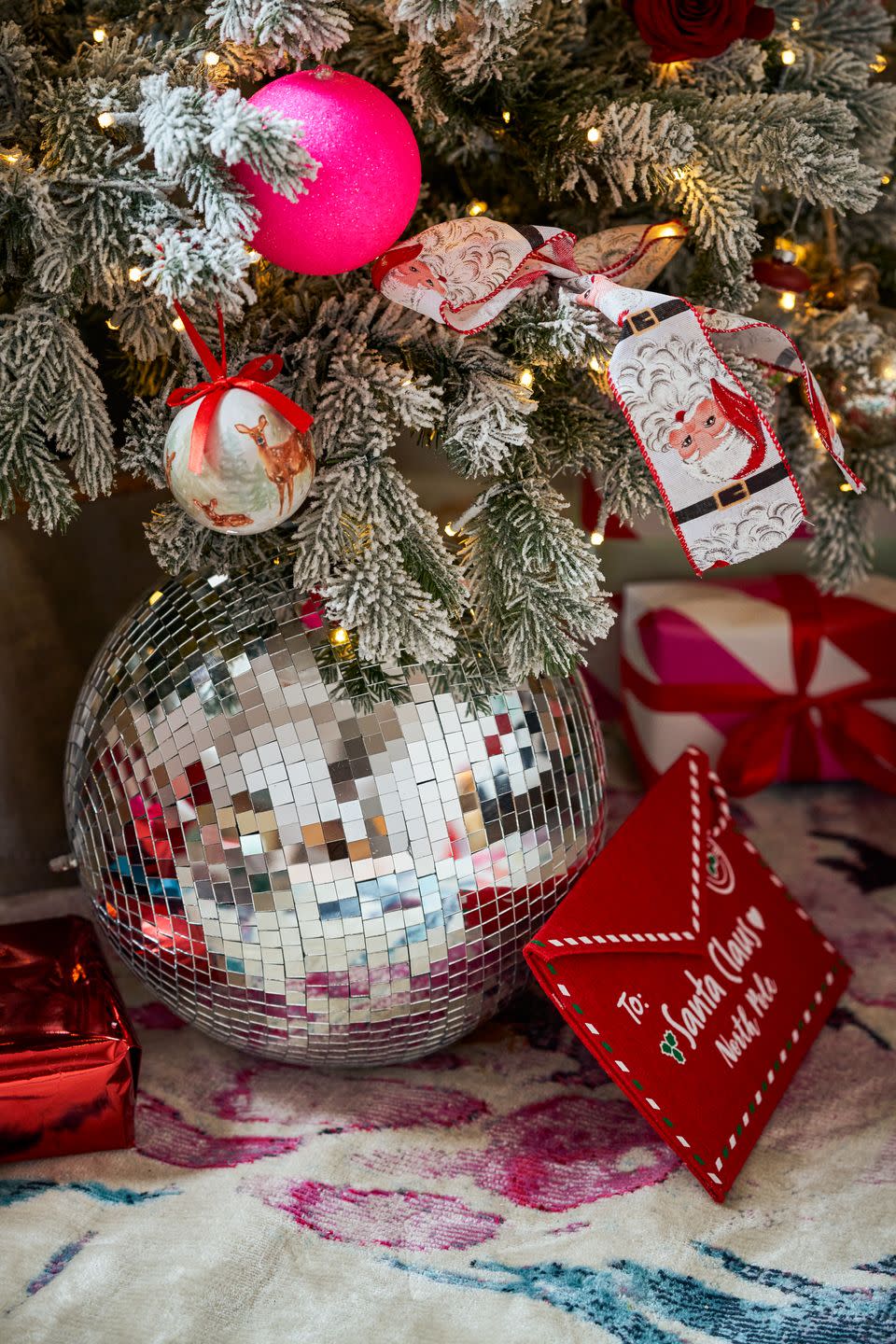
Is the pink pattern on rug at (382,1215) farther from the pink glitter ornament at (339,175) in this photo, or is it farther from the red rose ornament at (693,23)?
the red rose ornament at (693,23)

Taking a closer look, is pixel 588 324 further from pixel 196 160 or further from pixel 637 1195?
pixel 637 1195

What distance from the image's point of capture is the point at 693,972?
713 millimetres

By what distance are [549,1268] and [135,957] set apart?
31 centimetres

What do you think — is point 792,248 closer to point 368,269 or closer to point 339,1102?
point 368,269

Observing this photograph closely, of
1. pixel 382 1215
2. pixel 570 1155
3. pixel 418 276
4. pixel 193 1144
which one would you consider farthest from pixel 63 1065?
pixel 418 276

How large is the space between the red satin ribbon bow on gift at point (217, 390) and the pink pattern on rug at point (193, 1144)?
431mm

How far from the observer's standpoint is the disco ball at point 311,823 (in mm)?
633

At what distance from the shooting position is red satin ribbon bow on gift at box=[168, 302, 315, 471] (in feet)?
1.82

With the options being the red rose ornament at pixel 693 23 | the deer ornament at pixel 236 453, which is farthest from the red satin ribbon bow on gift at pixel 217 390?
the red rose ornament at pixel 693 23

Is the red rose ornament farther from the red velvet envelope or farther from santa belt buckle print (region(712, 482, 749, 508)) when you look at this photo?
the red velvet envelope

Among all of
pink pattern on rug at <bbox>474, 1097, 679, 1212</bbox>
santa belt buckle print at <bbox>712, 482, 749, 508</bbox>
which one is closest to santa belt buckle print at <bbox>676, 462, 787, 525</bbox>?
santa belt buckle print at <bbox>712, 482, 749, 508</bbox>

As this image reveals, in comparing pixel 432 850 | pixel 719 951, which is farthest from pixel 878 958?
pixel 432 850

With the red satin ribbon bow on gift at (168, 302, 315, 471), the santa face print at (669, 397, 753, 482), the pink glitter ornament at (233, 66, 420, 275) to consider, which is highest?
the pink glitter ornament at (233, 66, 420, 275)

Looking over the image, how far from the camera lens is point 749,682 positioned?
1028mm
